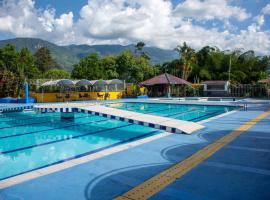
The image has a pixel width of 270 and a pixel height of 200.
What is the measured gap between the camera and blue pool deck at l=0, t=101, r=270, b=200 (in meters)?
3.20

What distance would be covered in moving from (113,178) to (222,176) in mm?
1552

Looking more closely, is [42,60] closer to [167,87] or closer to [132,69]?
[132,69]

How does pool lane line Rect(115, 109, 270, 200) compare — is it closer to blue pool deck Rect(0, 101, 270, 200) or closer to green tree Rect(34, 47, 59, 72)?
blue pool deck Rect(0, 101, 270, 200)

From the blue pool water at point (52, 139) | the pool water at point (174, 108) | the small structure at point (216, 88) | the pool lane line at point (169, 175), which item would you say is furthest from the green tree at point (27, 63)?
the pool lane line at point (169, 175)

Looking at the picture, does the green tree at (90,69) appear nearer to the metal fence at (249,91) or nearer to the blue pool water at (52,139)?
the metal fence at (249,91)

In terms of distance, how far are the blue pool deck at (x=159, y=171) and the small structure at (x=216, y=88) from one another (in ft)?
75.7

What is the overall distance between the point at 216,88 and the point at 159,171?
84.3 feet

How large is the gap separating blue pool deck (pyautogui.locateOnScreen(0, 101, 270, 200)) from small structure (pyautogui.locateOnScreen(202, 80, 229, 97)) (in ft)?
75.7

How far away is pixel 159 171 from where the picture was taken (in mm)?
4035

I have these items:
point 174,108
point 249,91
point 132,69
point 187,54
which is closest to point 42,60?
point 132,69

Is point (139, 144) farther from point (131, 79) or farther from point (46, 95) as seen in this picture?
point (131, 79)

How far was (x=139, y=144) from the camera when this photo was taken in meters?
5.88

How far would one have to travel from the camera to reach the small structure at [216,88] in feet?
90.9

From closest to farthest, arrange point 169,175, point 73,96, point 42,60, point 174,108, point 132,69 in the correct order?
point 169,175, point 174,108, point 73,96, point 132,69, point 42,60
